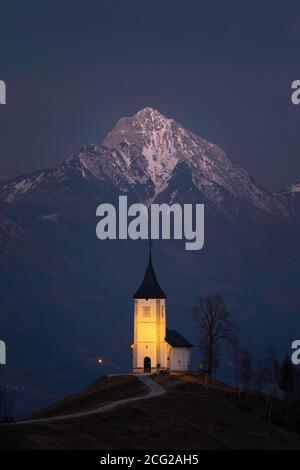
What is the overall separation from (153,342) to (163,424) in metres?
66.8

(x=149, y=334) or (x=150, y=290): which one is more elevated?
(x=150, y=290)

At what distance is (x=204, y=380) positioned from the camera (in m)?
178

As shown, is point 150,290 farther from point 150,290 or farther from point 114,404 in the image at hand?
point 114,404

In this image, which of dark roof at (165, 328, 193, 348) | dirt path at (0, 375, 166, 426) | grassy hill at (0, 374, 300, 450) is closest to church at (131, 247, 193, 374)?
dark roof at (165, 328, 193, 348)

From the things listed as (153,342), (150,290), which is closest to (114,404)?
(153,342)

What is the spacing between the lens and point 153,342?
616ft

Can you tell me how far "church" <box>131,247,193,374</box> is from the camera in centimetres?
18700

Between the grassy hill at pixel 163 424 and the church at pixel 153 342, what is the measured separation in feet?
37.8

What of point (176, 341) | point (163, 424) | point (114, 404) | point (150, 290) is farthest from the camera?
point (150, 290)

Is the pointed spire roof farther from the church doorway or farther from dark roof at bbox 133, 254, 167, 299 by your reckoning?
the church doorway

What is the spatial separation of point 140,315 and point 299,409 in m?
24.7

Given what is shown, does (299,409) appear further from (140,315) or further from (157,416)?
(157,416)

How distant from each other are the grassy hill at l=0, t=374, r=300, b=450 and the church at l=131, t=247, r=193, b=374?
37.8 ft
